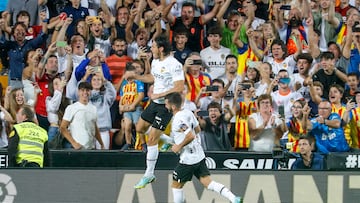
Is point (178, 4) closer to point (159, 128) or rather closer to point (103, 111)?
point (103, 111)

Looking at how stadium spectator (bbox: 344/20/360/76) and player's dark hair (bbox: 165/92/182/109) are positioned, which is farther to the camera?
stadium spectator (bbox: 344/20/360/76)

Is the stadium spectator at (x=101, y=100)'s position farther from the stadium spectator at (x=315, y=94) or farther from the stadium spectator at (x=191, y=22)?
the stadium spectator at (x=315, y=94)

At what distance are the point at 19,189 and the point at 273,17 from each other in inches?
251

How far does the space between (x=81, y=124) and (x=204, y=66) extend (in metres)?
2.66

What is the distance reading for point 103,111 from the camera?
57.7 feet

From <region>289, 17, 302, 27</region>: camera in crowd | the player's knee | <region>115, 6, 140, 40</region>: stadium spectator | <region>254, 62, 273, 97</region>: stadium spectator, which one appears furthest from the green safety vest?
<region>289, 17, 302, 27</region>: camera in crowd

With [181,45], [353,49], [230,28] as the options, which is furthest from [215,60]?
[353,49]

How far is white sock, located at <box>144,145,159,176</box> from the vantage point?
592 inches

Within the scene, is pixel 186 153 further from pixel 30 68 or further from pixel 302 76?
pixel 30 68

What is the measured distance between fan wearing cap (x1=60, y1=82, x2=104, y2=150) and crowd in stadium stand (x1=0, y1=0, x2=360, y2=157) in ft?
0.07

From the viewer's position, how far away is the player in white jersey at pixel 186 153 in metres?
14.2

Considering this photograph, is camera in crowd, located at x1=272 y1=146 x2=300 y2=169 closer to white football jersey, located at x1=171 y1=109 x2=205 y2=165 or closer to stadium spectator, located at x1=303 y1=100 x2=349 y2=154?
stadium spectator, located at x1=303 y1=100 x2=349 y2=154

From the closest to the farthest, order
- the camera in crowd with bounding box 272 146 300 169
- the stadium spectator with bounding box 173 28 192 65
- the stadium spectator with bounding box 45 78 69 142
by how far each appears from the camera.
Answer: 1. the camera in crowd with bounding box 272 146 300 169
2. the stadium spectator with bounding box 45 78 69 142
3. the stadium spectator with bounding box 173 28 192 65

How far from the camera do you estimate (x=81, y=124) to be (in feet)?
55.6
